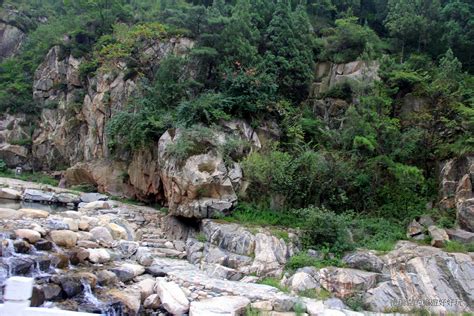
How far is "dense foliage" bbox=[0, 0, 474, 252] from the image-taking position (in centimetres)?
1398

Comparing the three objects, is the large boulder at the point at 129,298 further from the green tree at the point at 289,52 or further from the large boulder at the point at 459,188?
the green tree at the point at 289,52

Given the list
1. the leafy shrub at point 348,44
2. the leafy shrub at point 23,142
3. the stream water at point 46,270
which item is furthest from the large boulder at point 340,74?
the leafy shrub at point 23,142

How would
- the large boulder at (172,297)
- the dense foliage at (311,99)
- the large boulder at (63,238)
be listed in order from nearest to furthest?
1. the large boulder at (172,297)
2. the large boulder at (63,238)
3. the dense foliage at (311,99)

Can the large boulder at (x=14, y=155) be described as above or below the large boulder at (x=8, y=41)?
below

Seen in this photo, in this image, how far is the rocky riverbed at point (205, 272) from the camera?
8414 millimetres

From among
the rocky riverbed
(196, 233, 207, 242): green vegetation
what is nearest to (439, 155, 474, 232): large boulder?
the rocky riverbed

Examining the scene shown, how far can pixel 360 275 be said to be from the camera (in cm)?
1003

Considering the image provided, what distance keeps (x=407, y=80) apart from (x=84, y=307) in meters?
14.9

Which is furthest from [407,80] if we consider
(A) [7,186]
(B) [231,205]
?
(A) [7,186]

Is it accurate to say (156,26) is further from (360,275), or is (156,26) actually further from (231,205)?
(360,275)

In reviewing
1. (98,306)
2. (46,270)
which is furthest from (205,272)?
(46,270)

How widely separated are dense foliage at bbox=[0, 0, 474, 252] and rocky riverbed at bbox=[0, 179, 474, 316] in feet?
5.07

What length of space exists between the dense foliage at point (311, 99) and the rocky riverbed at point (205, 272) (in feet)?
5.07

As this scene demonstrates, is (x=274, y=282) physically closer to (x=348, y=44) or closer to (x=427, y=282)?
(x=427, y=282)
